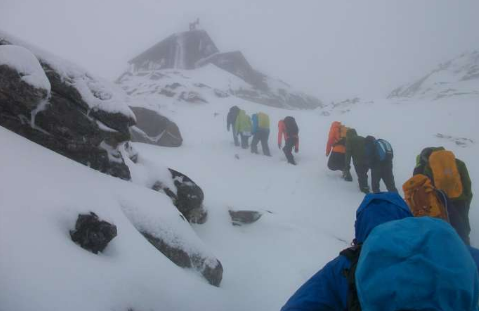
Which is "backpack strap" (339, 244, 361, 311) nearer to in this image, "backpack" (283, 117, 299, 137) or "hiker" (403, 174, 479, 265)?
"hiker" (403, 174, 479, 265)

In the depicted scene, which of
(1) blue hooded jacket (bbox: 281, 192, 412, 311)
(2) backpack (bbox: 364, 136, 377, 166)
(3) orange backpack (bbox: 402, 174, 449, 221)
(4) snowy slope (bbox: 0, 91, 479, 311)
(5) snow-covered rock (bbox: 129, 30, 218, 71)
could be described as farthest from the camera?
(5) snow-covered rock (bbox: 129, 30, 218, 71)

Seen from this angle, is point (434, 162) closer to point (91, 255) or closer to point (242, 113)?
point (91, 255)

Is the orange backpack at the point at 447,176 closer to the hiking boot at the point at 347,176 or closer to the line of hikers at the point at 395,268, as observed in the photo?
the line of hikers at the point at 395,268

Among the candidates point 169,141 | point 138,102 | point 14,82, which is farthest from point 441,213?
point 138,102

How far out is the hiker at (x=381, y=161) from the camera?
875 centimetres

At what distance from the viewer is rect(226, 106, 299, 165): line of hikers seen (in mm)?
12547

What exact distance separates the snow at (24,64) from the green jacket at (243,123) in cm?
1035

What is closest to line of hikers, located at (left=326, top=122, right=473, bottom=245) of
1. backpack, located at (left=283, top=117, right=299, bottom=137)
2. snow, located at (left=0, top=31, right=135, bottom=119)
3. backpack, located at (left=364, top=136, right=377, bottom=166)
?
backpack, located at (left=364, top=136, right=377, bottom=166)

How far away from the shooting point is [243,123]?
14.3 metres

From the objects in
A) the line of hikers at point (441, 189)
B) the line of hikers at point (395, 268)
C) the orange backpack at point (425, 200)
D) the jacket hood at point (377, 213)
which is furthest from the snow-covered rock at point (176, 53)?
the line of hikers at point (395, 268)

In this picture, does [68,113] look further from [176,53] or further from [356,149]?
[176,53]

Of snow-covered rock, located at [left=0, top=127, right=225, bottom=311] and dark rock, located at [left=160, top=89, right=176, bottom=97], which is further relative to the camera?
dark rock, located at [left=160, top=89, right=176, bottom=97]

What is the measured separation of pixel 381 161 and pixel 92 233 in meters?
8.11

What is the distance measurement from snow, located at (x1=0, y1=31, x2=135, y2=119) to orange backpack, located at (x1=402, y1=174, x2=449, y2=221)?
5182 mm
